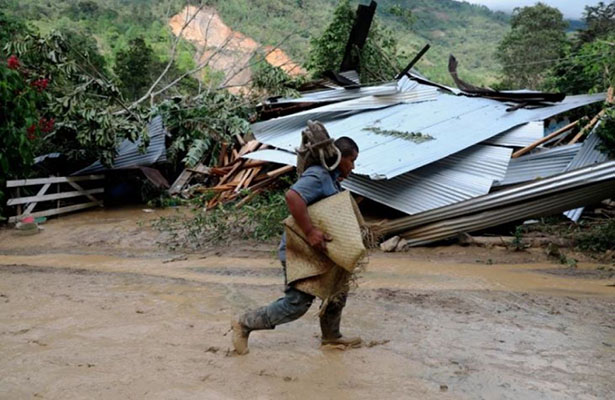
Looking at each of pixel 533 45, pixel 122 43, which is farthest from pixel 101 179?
pixel 533 45

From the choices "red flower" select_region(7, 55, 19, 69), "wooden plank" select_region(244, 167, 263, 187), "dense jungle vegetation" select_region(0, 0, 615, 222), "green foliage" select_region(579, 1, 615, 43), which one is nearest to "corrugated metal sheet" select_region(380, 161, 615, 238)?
"dense jungle vegetation" select_region(0, 0, 615, 222)

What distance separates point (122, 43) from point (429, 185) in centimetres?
2696

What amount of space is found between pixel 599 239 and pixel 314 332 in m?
4.95

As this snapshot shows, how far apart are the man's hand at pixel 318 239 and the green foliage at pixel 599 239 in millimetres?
5441

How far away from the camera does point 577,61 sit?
1068 cm

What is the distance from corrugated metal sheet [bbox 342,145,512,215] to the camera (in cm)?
810

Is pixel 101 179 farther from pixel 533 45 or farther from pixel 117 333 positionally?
pixel 533 45

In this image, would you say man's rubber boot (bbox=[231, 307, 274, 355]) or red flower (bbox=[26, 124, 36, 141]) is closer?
man's rubber boot (bbox=[231, 307, 274, 355])

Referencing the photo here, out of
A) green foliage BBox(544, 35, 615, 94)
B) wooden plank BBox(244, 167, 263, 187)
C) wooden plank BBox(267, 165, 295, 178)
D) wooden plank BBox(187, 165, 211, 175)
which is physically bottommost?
wooden plank BBox(187, 165, 211, 175)

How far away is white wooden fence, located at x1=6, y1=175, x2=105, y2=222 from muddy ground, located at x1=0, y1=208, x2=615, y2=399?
334 centimetres

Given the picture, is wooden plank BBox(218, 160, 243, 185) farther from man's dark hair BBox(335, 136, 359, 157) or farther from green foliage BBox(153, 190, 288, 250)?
man's dark hair BBox(335, 136, 359, 157)

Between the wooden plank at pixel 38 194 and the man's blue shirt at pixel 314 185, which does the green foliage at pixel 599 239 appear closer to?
the man's blue shirt at pixel 314 185

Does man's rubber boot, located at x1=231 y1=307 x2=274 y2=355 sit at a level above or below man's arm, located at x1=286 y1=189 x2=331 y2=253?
below

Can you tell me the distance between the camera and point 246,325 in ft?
12.1
